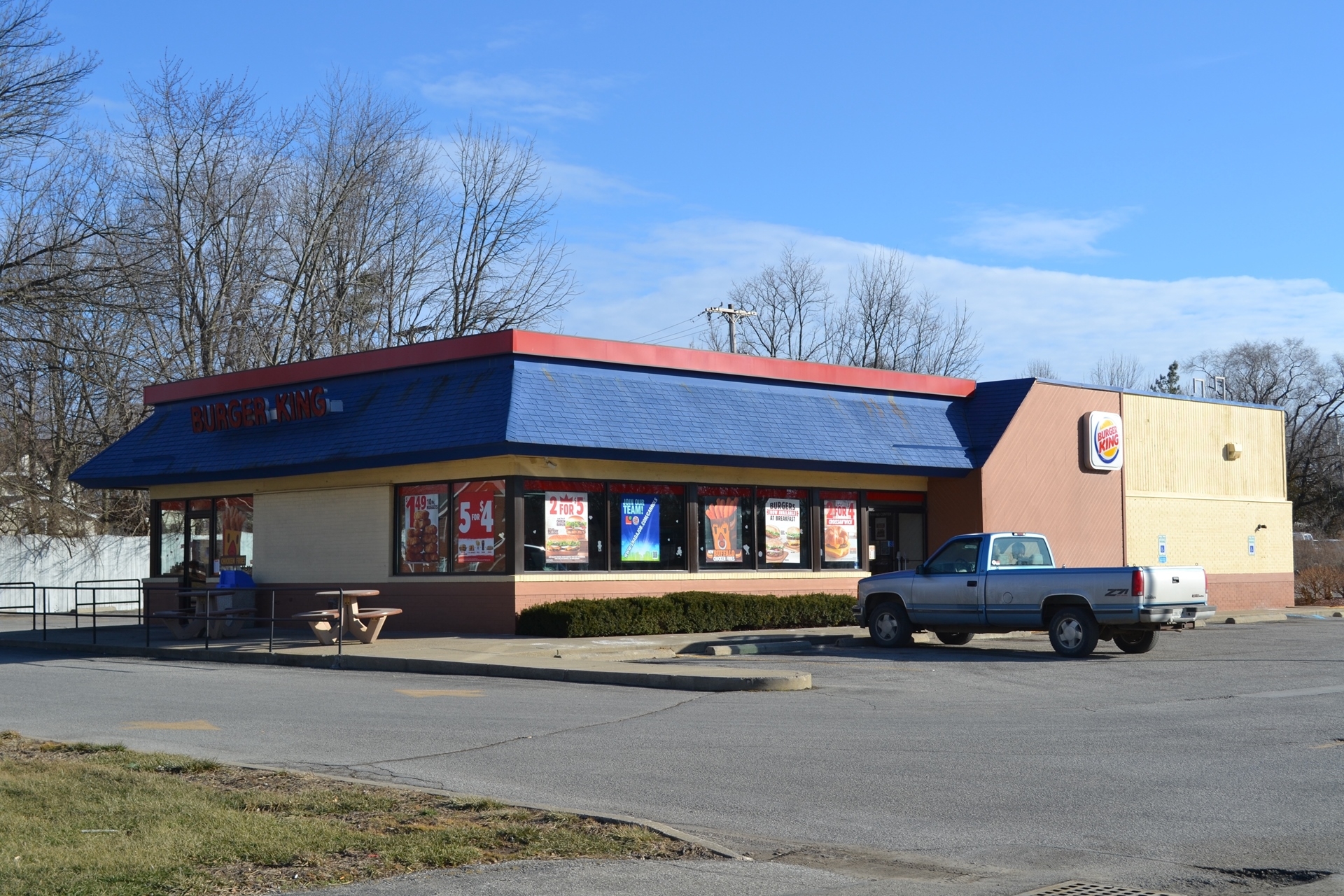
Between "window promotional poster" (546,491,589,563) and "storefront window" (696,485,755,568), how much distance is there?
2.73 meters

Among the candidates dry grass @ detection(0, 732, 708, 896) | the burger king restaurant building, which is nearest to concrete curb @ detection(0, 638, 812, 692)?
the burger king restaurant building

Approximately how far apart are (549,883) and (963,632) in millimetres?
16923

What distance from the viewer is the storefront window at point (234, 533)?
2895cm

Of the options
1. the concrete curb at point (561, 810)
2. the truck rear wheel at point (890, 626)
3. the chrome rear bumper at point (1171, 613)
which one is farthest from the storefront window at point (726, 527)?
the concrete curb at point (561, 810)

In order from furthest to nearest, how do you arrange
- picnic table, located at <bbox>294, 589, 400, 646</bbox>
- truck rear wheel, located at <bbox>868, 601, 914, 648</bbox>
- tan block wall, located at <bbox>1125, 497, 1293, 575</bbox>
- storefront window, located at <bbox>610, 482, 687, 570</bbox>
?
tan block wall, located at <bbox>1125, 497, 1293, 575</bbox> → storefront window, located at <bbox>610, 482, 687, 570</bbox> → truck rear wheel, located at <bbox>868, 601, 914, 648</bbox> → picnic table, located at <bbox>294, 589, 400, 646</bbox>

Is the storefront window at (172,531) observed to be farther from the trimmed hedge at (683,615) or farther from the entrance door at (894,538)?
the entrance door at (894,538)

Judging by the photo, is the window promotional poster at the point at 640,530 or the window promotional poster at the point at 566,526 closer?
the window promotional poster at the point at 566,526

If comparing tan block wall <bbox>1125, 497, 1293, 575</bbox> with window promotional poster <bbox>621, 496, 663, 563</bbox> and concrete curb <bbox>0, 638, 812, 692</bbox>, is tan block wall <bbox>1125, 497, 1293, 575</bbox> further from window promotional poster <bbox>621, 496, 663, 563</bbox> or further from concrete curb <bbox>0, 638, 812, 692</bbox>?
concrete curb <bbox>0, 638, 812, 692</bbox>

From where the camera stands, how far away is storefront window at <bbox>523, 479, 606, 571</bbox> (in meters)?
24.3

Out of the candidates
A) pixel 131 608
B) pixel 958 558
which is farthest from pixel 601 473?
pixel 131 608

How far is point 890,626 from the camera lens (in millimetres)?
22359

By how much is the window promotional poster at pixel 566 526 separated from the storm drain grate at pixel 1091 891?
1816 centimetres

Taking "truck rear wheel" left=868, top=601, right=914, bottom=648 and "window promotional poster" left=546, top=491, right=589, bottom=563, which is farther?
"window promotional poster" left=546, top=491, right=589, bottom=563

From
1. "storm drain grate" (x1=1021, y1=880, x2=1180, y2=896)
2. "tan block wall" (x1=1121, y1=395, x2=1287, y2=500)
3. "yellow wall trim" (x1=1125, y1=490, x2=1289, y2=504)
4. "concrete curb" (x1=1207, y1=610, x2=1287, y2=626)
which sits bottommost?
"concrete curb" (x1=1207, y1=610, x2=1287, y2=626)
